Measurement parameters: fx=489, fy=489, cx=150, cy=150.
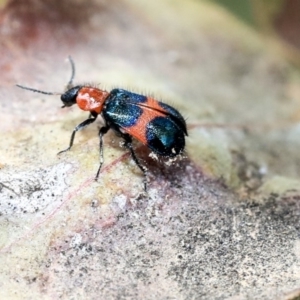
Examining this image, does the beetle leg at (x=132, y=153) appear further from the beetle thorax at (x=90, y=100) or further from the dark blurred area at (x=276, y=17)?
the dark blurred area at (x=276, y=17)


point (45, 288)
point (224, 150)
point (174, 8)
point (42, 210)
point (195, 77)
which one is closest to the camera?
point (45, 288)

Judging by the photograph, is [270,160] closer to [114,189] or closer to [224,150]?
[224,150]

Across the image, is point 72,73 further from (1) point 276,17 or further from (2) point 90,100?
(1) point 276,17

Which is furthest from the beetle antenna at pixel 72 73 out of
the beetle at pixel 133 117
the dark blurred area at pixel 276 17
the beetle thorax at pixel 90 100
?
the dark blurred area at pixel 276 17

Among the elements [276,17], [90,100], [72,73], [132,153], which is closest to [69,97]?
[90,100]

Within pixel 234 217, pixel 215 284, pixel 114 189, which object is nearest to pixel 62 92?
pixel 114 189

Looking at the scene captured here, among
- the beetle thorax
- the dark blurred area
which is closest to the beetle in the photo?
the beetle thorax
